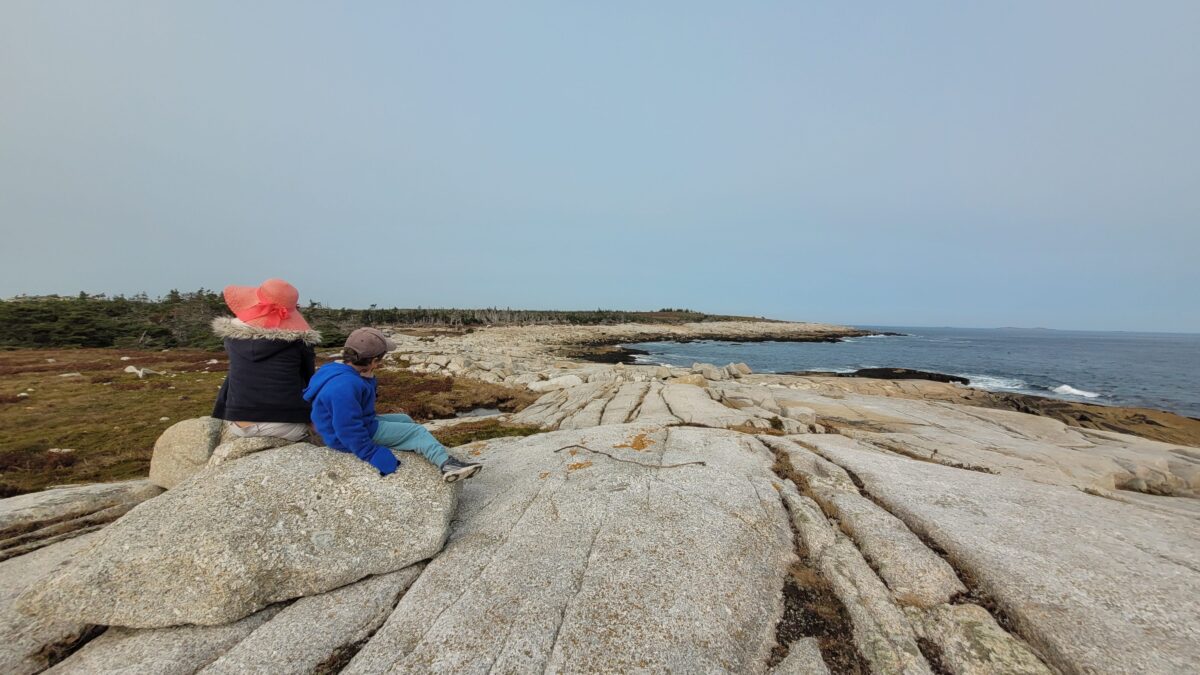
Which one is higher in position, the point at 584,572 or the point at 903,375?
the point at 584,572

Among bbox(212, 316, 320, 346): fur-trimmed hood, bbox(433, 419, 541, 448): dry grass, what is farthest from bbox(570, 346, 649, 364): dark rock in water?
bbox(212, 316, 320, 346): fur-trimmed hood

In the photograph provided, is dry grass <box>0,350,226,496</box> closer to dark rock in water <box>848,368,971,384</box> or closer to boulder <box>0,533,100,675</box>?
boulder <box>0,533,100,675</box>

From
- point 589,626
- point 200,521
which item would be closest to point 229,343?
point 200,521

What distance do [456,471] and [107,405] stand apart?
87.9 ft

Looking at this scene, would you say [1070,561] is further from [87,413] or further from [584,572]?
[87,413]

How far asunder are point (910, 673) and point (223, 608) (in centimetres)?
849

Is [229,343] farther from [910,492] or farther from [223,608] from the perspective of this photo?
[910,492]

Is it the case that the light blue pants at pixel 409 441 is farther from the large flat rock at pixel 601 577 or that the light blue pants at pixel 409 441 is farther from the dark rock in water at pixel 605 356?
the dark rock in water at pixel 605 356

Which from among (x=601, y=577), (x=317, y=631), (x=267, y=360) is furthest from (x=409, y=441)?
(x=601, y=577)

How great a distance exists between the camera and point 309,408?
7512 millimetres

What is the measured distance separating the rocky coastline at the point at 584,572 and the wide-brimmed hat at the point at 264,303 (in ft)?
6.83

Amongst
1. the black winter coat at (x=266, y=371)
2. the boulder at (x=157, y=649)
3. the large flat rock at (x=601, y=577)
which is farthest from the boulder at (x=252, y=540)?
the large flat rock at (x=601, y=577)

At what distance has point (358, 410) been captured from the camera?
6.68 metres

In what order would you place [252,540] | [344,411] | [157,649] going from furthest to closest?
[344,411] → [252,540] → [157,649]
